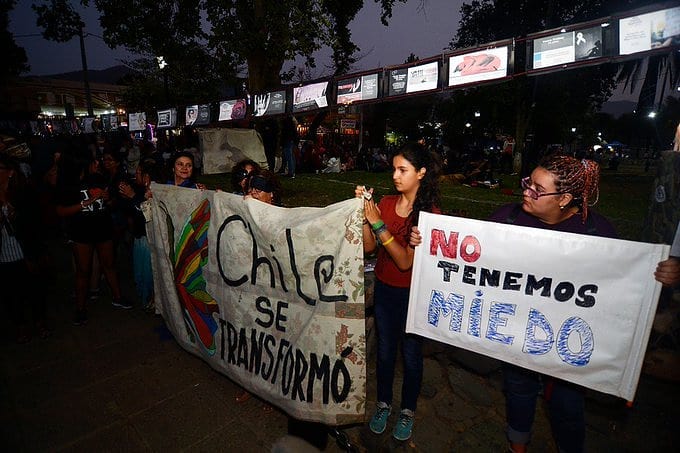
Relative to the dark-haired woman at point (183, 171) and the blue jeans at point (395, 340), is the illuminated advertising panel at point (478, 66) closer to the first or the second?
the dark-haired woman at point (183, 171)

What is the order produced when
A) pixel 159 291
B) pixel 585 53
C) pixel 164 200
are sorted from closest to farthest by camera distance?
pixel 164 200 → pixel 159 291 → pixel 585 53

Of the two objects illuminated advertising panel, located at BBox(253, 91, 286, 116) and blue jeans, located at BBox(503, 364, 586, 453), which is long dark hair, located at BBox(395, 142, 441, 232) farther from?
illuminated advertising panel, located at BBox(253, 91, 286, 116)

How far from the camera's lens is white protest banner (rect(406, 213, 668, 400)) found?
5.58 ft

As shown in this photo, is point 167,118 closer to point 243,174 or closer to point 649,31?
point 243,174

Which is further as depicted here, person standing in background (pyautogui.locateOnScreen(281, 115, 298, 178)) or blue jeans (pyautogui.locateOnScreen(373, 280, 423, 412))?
person standing in background (pyautogui.locateOnScreen(281, 115, 298, 178))

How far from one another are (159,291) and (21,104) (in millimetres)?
60469

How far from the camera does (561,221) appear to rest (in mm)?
2014

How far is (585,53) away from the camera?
7.52 meters

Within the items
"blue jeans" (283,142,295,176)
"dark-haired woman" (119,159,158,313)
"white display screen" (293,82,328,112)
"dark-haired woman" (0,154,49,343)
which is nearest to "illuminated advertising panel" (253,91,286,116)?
"white display screen" (293,82,328,112)

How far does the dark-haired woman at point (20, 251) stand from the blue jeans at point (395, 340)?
382cm

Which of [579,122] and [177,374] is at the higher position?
[579,122]

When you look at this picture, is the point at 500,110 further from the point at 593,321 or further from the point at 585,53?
the point at 593,321

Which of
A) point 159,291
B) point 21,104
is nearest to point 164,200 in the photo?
point 159,291

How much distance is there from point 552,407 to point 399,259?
4.10 feet
